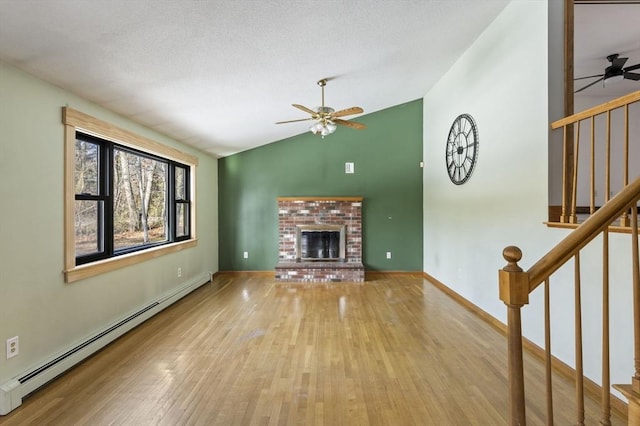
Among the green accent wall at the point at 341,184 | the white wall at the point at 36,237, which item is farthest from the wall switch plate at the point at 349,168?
the white wall at the point at 36,237

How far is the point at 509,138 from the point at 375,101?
2.47 m

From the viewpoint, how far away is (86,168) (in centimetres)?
288

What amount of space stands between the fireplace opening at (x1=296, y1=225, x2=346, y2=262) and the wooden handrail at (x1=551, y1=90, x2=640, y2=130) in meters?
3.70

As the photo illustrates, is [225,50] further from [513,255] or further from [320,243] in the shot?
[320,243]

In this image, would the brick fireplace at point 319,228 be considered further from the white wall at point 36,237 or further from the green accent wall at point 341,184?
the white wall at point 36,237

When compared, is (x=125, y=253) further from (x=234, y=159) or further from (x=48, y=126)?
(x=234, y=159)

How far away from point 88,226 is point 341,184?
3953 millimetres

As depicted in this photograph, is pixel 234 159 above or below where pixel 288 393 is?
above

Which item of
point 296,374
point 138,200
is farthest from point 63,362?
point 138,200

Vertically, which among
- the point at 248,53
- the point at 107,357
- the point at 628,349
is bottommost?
the point at 107,357

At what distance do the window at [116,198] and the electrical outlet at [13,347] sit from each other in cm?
53

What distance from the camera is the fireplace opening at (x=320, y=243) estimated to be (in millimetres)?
5695

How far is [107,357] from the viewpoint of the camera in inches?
104

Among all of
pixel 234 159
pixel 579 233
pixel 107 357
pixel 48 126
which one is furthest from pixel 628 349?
pixel 234 159
